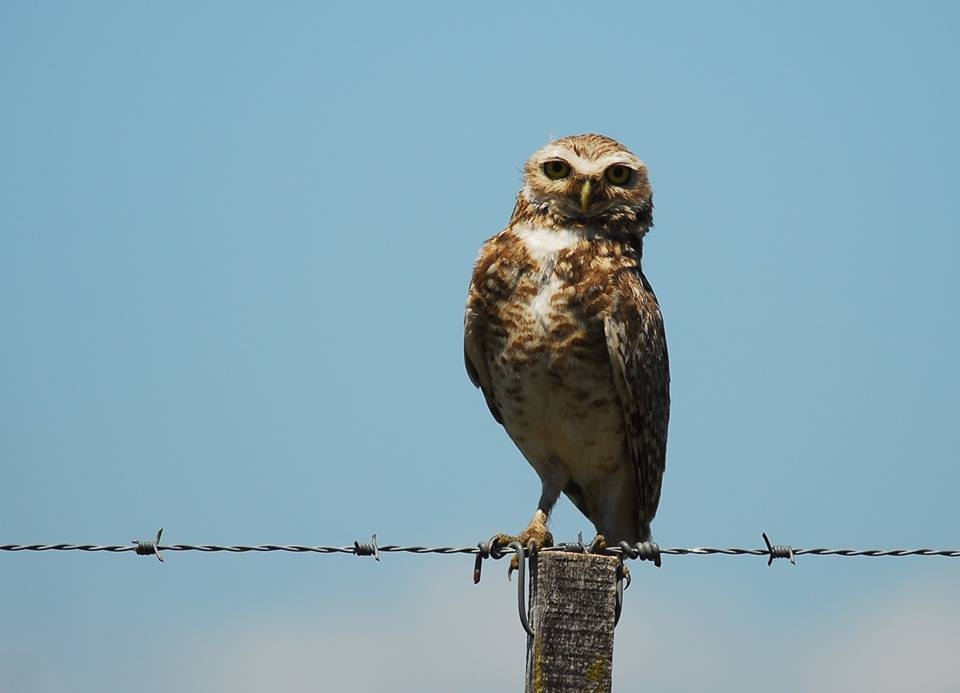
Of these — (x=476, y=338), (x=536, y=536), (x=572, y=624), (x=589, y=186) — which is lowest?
(x=572, y=624)

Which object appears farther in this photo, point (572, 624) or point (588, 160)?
point (588, 160)

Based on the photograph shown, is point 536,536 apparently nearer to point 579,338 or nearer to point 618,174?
point 579,338

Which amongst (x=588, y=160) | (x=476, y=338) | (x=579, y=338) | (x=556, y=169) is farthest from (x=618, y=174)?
(x=476, y=338)

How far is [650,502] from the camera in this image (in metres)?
7.88

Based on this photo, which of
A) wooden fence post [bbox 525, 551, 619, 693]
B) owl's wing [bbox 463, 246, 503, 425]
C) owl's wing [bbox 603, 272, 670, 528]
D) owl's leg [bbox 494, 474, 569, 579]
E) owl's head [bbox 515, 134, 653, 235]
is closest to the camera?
wooden fence post [bbox 525, 551, 619, 693]

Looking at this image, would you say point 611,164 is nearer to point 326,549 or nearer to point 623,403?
point 623,403

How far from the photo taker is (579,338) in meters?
7.26

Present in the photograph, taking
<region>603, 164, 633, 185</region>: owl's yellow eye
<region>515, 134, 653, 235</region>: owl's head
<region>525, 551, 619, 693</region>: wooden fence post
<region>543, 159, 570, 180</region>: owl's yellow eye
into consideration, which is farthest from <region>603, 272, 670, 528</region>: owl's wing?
<region>525, 551, 619, 693</region>: wooden fence post

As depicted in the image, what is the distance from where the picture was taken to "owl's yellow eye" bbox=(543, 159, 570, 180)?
7746 millimetres

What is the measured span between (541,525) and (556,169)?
6.14 ft

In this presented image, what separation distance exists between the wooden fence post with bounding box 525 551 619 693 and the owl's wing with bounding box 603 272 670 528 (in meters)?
2.46

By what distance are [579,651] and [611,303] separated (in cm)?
280

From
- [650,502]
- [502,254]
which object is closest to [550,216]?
[502,254]

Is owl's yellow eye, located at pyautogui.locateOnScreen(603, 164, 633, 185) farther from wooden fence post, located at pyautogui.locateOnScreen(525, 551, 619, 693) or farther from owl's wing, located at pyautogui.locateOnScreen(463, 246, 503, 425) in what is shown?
wooden fence post, located at pyautogui.locateOnScreen(525, 551, 619, 693)
